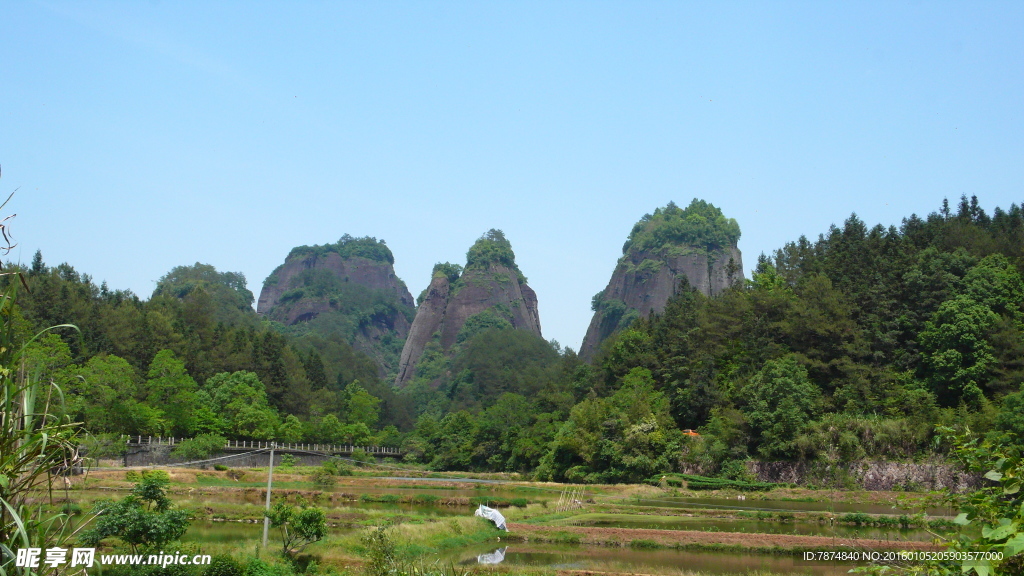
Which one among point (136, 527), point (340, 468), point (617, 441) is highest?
point (136, 527)

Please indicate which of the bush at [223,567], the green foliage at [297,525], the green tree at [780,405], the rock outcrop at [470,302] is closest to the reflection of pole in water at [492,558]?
the green foliage at [297,525]

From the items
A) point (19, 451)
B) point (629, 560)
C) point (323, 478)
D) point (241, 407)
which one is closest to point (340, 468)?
point (241, 407)

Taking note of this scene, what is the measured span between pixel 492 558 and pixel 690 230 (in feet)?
480

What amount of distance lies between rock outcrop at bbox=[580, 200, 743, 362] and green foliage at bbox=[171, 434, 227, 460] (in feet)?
326

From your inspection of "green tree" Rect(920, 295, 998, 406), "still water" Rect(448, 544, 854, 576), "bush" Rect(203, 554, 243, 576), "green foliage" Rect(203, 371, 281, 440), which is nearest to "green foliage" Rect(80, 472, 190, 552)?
"bush" Rect(203, 554, 243, 576)

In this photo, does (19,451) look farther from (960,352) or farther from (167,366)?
(167,366)

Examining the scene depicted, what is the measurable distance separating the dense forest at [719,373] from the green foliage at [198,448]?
3.30 meters

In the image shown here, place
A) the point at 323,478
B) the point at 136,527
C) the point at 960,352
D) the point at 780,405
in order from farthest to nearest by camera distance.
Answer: the point at 780,405 < the point at 960,352 < the point at 323,478 < the point at 136,527

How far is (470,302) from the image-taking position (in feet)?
584

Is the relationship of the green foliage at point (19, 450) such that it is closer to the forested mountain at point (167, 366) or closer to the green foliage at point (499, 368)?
the forested mountain at point (167, 366)

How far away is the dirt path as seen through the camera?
23.2 m

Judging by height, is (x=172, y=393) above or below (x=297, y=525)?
above

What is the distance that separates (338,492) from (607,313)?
118 meters

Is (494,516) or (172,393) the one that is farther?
(172,393)
